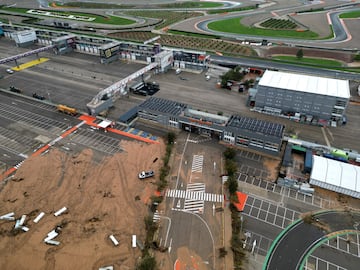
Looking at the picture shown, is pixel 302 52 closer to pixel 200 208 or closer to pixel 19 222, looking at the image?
pixel 200 208

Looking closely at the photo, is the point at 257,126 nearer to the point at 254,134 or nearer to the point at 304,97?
the point at 254,134

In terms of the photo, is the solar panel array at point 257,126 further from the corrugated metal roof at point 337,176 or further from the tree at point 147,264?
the tree at point 147,264

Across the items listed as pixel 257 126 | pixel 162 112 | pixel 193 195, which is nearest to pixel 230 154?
pixel 257 126

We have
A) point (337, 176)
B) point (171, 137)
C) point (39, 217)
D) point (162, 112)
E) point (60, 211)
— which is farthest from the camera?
point (162, 112)

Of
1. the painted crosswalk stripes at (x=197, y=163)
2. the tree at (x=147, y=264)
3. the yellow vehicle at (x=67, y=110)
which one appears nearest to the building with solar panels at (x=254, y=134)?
the painted crosswalk stripes at (x=197, y=163)

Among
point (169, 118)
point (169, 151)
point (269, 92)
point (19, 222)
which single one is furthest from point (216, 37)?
point (19, 222)

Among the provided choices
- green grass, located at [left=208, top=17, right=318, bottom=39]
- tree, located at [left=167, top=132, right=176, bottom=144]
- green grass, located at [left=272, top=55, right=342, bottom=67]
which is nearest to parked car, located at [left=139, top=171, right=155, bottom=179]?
tree, located at [left=167, top=132, right=176, bottom=144]

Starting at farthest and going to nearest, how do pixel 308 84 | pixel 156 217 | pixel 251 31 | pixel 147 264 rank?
pixel 251 31 → pixel 308 84 → pixel 156 217 → pixel 147 264
